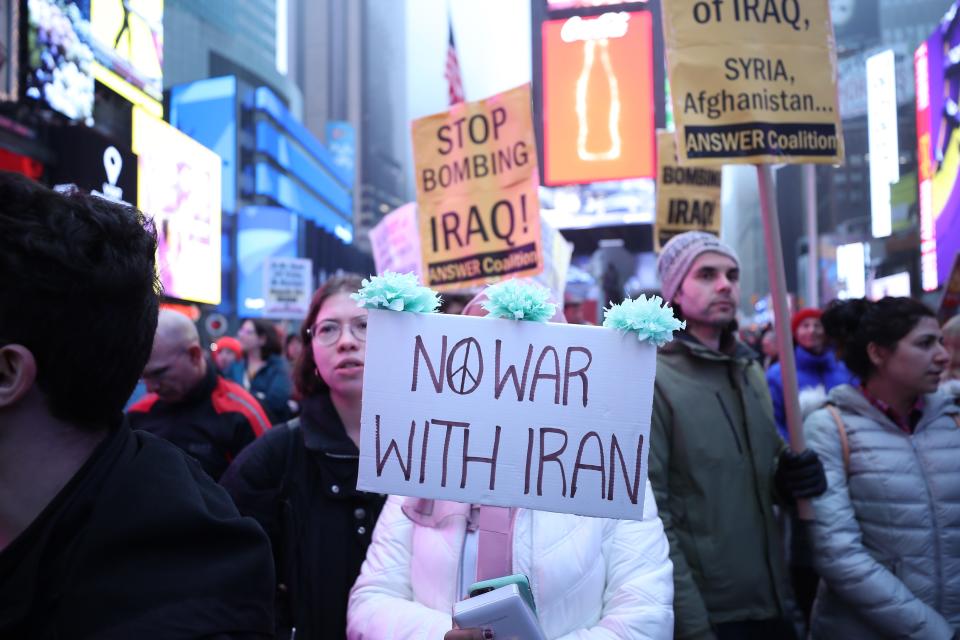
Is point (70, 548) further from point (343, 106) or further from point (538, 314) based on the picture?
point (343, 106)

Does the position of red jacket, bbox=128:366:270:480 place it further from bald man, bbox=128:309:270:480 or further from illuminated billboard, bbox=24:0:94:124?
illuminated billboard, bbox=24:0:94:124

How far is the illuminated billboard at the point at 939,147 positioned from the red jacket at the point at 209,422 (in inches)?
513

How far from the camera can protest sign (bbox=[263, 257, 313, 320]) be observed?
1520 cm

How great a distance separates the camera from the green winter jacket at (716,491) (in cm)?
301

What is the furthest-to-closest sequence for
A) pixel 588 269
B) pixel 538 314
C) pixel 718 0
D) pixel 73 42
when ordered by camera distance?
pixel 588 269 < pixel 73 42 < pixel 718 0 < pixel 538 314

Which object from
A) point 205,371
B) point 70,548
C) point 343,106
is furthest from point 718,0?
point 343,106

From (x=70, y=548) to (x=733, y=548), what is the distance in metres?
2.52

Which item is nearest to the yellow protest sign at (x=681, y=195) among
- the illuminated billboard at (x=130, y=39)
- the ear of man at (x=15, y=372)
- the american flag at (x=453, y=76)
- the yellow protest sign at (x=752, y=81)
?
the american flag at (x=453, y=76)

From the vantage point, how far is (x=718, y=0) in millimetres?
3596

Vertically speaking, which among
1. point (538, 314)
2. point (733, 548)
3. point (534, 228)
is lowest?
point (733, 548)

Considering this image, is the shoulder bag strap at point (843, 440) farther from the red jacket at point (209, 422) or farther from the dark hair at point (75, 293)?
the dark hair at point (75, 293)

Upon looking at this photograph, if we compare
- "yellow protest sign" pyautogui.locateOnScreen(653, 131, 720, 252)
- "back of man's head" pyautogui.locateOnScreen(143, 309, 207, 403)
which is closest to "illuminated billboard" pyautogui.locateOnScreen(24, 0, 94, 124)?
"yellow protest sign" pyautogui.locateOnScreen(653, 131, 720, 252)

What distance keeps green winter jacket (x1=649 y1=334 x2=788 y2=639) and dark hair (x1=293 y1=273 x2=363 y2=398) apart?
50.5 inches

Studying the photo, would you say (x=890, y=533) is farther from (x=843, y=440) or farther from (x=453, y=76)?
(x=453, y=76)
